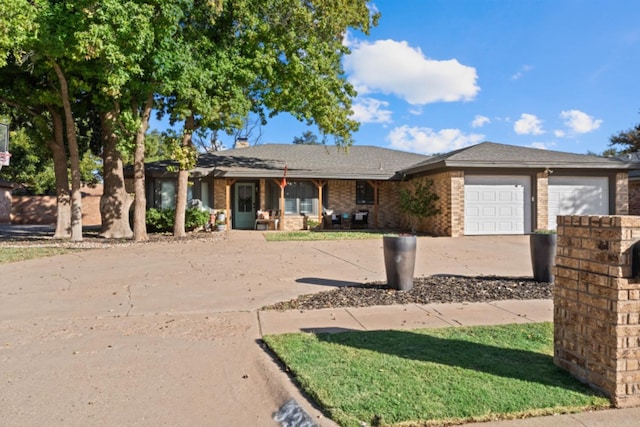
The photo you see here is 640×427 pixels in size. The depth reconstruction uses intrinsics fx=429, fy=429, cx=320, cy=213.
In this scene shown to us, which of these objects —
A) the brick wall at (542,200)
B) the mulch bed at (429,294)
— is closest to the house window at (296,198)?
the brick wall at (542,200)

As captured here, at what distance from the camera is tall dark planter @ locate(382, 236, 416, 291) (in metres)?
6.91

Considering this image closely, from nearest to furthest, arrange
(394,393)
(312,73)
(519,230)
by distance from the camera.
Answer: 1. (394,393)
2. (312,73)
3. (519,230)

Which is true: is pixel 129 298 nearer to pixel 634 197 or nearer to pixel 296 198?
pixel 296 198

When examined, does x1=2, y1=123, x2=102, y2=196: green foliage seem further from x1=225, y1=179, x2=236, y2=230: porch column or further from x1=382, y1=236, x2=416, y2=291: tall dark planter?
x1=382, y1=236, x2=416, y2=291: tall dark planter

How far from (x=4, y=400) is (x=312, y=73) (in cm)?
Answer: 1433

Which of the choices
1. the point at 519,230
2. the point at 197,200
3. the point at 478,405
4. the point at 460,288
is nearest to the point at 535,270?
the point at 460,288

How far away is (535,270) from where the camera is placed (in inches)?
302

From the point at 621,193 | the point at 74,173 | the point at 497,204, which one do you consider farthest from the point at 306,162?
the point at 621,193

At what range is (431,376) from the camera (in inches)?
136

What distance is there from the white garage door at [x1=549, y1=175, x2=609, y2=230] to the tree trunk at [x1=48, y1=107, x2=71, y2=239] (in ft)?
62.6

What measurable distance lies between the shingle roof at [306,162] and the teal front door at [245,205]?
125cm

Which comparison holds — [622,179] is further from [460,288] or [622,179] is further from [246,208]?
[246,208]

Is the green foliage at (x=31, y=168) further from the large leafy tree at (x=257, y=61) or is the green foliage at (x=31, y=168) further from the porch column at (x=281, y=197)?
the large leafy tree at (x=257, y=61)

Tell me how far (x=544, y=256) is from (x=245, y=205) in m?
15.5
